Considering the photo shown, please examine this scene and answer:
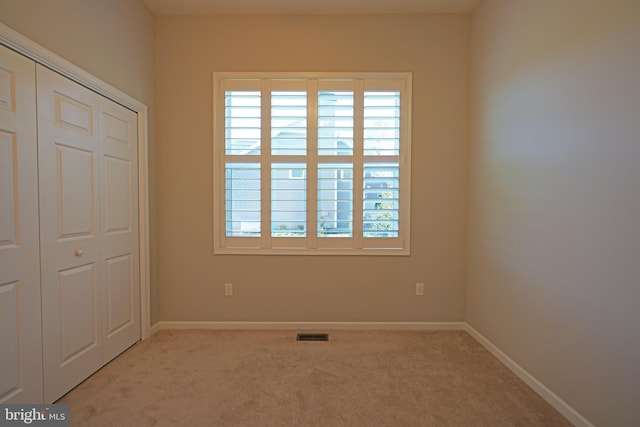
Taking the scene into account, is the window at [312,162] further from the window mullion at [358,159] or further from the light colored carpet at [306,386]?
the light colored carpet at [306,386]

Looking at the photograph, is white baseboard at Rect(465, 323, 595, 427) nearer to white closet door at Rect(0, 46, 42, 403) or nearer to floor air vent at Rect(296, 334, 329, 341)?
floor air vent at Rect(296, 334, 329, 341)

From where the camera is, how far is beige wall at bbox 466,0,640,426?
146cm

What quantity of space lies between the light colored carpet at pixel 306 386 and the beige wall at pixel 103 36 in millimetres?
969

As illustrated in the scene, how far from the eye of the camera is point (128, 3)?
8.34 feet

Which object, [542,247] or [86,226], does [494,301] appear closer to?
[542,247]

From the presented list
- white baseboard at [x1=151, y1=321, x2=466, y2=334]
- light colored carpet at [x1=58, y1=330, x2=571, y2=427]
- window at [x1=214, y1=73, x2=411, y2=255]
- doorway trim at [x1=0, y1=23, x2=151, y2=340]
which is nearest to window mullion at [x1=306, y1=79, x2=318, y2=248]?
window at [x1=214, y1=73, x2=411, y2=255]

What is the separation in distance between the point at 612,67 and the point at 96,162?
3.30 metres

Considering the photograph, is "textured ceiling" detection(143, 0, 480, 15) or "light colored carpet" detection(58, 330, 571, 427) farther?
"textured ceiling" detection(143, 0, 480, 15)

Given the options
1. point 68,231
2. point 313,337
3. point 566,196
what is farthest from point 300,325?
point 566,196

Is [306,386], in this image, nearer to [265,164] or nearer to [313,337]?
[313,337]

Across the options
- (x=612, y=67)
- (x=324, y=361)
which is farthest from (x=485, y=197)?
(x=324, y=361)

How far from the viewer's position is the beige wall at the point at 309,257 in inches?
115

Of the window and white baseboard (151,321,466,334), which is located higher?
the window

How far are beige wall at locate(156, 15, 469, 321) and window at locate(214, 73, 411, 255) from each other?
0.12 m
